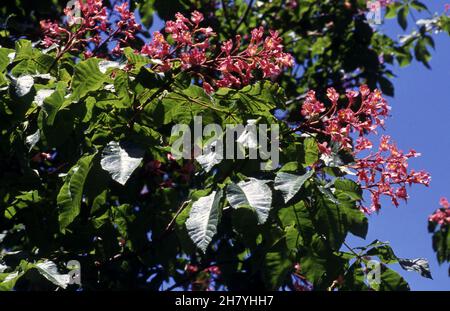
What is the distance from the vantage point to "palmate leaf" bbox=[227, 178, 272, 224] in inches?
65.2

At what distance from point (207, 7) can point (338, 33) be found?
88cm

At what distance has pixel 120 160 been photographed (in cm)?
181

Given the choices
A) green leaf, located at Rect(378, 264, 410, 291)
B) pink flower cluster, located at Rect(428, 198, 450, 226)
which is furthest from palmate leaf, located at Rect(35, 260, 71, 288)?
pink flower cluster, located at Rect(428, 198, 450, 226)

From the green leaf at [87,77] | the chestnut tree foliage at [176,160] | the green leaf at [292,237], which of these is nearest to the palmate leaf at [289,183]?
the chestnut tree foliage at [176,160]

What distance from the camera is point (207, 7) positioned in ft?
14.5

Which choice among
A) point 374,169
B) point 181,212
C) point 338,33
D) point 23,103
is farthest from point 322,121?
point 338,33

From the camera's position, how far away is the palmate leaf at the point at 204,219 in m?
1.65

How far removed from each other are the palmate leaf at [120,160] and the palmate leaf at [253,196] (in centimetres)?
27

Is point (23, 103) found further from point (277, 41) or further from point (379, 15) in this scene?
point (379, 15)

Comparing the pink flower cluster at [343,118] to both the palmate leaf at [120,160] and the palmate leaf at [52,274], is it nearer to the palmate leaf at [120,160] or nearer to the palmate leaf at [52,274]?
the palmate leaf at [120,160]

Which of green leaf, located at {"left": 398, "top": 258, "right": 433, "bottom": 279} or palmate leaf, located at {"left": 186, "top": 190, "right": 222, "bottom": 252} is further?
green leaf, located at {"left": 398, "top": 258, "right": 433, "bottom": 279}

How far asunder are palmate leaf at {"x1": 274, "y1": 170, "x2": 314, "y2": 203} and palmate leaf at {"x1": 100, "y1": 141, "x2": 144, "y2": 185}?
1.23 feet

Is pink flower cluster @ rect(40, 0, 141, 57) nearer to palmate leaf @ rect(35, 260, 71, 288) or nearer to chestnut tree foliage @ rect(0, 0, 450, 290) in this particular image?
chestnut tree foliage @ rect(0, 0, 450, 290)

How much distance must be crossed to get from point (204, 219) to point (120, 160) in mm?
294
